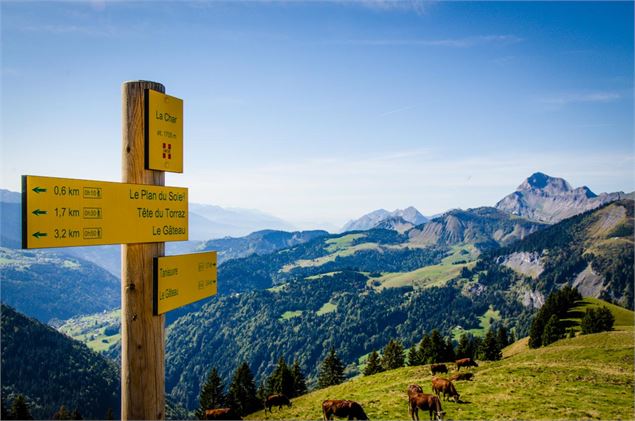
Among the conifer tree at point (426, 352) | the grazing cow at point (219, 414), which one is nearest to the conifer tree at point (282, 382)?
the conifer tree at point (426, 352)

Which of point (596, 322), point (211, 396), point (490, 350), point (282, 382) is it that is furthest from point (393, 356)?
point (596, 322)

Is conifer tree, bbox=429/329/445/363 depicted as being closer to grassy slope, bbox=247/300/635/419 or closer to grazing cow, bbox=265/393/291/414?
grassy slope, bbox=247/300/635/419

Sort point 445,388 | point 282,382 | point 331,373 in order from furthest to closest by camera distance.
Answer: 1. point 331,373
2. point 282,382
3. point 445,388

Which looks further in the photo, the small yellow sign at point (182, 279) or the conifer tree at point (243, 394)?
the conifer tree at point (243, 394)

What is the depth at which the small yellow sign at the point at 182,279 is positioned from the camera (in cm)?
614

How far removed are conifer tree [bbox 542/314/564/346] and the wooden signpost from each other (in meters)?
81.1

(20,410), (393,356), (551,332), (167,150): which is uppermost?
(167,150)

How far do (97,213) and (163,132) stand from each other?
63.1 inches

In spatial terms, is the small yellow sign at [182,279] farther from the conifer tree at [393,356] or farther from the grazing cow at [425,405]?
the conifer tree at [393,356]

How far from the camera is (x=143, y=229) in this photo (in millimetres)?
6070

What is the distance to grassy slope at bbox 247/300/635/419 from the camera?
2214cm

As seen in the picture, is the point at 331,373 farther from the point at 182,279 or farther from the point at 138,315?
the point at 138,315

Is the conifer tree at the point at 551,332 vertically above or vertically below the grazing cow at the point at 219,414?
below

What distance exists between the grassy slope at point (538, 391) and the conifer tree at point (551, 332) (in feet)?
106
